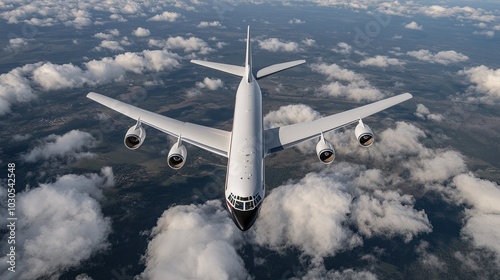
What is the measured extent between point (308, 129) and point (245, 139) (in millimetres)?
10819

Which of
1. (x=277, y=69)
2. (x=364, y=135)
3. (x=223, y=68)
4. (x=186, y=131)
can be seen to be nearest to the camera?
(x=364, y=135)

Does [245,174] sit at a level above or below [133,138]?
above

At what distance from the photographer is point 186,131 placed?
3638 centimetres

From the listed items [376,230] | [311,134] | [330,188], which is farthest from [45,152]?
[376,230]

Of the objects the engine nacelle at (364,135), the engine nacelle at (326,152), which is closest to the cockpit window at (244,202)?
the engine nacelle at (326,152)

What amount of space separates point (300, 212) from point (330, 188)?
592 inches

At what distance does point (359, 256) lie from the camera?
117000 mm

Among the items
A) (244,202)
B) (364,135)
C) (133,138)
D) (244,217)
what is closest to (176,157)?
(133,138)

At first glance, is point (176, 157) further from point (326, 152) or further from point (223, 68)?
point (223, 68)

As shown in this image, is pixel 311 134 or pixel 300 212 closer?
pixel 311 134

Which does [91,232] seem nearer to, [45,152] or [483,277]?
[45,152]

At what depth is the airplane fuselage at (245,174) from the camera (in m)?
24.2

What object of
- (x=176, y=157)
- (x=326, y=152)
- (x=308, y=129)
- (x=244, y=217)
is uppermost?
(x=326, y=152)

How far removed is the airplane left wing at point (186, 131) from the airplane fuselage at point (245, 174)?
2.82m
